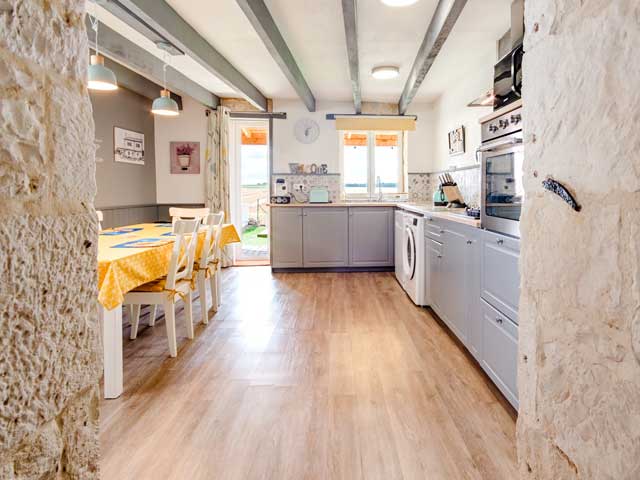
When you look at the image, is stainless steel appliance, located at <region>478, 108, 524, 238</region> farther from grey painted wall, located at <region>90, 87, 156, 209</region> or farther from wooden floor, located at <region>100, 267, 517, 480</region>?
grey painted wall, located at <region>90, 87, 156, 209</region>

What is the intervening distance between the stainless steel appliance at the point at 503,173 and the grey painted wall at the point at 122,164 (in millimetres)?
3840

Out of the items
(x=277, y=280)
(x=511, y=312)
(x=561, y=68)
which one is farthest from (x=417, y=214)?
(x=561, y=68)

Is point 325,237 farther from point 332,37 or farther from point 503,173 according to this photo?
point 503,173

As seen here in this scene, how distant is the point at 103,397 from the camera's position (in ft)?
7.19

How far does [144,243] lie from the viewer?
2.80 metres

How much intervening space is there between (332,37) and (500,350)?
291 centimetres

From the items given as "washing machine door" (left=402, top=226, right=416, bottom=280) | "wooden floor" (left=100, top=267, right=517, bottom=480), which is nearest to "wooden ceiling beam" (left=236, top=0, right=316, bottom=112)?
"washing machine door" (left=402, top=226, right=416, bottom=280)

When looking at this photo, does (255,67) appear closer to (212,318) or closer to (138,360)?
(212,318)

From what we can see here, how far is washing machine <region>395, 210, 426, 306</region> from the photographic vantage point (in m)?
3.82

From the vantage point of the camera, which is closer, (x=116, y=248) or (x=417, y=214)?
(x=116, y=248)

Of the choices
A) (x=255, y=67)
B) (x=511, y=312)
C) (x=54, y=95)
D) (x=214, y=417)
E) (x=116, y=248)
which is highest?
(x=255, y=67)

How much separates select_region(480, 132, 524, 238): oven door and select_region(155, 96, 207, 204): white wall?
4.69m

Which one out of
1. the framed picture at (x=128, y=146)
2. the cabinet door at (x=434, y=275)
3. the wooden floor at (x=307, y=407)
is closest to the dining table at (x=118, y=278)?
the wooden floor at (x=307, y=407)

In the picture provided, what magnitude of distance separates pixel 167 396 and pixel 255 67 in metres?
3.59
